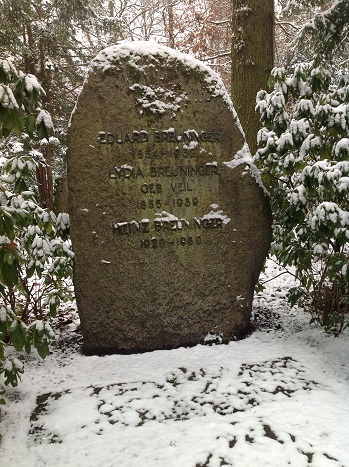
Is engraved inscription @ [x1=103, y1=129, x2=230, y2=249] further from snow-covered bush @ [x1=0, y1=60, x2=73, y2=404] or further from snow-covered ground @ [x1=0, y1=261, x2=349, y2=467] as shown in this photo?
snow-covered ground @ [x1=0, y1=261, x2=349, y2=467]

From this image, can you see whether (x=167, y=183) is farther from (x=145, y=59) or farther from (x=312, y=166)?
(x=312, y=166)

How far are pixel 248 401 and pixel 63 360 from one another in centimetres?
149

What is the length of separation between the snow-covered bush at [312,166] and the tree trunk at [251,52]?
1835mm

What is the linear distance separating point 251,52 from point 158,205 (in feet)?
9.97

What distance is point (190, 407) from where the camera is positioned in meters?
2.45

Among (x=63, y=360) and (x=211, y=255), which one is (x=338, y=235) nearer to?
(x=211, y=255)

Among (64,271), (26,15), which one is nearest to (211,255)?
(64,271)

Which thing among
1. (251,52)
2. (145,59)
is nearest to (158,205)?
(145,59)

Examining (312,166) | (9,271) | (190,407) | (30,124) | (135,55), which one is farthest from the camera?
(135,55)

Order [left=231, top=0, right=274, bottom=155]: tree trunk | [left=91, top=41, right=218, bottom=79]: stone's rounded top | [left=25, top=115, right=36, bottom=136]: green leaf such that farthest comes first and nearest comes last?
[left=231, top=0, right=274, bottom=155]: tree trunk → [left=91, top=41, right=218, bottom=79]: stone's rounded top → [left=25, top=115, right=36, bottom=136]: green leaf

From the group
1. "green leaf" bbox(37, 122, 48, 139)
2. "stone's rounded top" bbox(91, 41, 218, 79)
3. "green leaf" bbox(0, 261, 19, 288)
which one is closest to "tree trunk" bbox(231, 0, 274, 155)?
"stone's rounded top" bbox(91, 41, 218, 79)

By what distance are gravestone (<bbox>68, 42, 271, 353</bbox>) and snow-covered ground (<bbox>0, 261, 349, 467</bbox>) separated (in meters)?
0.33

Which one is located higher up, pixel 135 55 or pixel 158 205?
pixel 135 55

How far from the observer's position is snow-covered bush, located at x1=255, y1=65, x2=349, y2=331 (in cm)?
269
